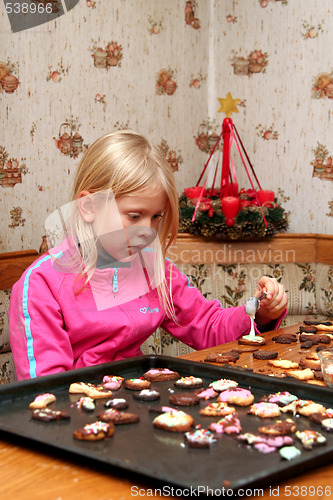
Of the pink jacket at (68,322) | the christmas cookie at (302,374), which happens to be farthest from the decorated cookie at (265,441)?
the pink jacket at (68,322)

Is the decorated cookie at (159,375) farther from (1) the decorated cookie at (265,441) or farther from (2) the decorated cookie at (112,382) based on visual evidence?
(1) the decorated cookie at (265,441)

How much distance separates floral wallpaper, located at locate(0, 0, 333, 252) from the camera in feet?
7.99

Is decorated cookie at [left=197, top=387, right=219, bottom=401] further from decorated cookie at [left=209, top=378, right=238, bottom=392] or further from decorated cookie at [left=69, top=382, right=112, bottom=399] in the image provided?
decorated cookie at [left=69, top=382, right=112, bottom=399]

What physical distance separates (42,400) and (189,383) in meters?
0.25

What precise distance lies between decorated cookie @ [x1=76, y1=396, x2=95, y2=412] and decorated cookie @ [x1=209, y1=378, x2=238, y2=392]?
0.21m

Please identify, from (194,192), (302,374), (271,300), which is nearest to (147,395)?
(302,374)

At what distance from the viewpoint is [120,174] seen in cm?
153

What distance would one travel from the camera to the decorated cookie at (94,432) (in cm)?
78

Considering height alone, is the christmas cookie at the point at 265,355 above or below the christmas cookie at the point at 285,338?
above

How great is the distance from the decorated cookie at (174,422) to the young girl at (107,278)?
56 centimetres

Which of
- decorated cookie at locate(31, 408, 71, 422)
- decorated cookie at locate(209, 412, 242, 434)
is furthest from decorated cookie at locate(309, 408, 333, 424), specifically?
decorated cookie at locate(31, 408, 71, 422)

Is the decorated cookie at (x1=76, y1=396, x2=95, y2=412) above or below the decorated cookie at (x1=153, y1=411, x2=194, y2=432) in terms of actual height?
below

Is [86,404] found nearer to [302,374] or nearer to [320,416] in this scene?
[320,416]

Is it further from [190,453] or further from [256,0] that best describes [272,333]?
[256,0]
